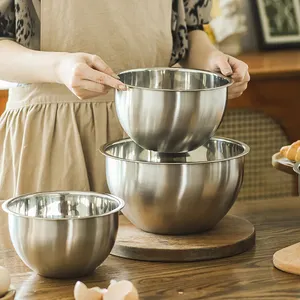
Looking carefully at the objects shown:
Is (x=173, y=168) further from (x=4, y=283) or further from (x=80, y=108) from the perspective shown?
(x=80, y=108)

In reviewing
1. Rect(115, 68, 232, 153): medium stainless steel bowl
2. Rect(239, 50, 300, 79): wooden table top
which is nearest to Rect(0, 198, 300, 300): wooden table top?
Rect(115, 68, 232, 153): medium stainless steel bowl

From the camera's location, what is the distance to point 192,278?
1.36 metres

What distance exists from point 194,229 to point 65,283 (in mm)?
303

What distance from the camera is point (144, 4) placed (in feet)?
6.21

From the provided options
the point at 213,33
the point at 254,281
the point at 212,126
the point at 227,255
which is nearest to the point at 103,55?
the point at 212,126

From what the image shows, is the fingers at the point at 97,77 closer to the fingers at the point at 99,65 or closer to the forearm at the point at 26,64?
the fingers at the point at 99,65

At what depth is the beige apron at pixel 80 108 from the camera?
1849mm

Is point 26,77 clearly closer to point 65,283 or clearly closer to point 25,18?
point 25,18

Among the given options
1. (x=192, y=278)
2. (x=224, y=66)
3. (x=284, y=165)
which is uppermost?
(x=224, y=66)

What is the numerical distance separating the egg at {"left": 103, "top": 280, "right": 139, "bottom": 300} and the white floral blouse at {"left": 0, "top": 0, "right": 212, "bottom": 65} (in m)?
0.79

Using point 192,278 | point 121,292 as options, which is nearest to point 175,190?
point 192,278

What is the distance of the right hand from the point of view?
146 cm

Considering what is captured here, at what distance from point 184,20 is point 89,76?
58 cm

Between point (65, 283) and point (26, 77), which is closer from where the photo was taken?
point (65, 283)
